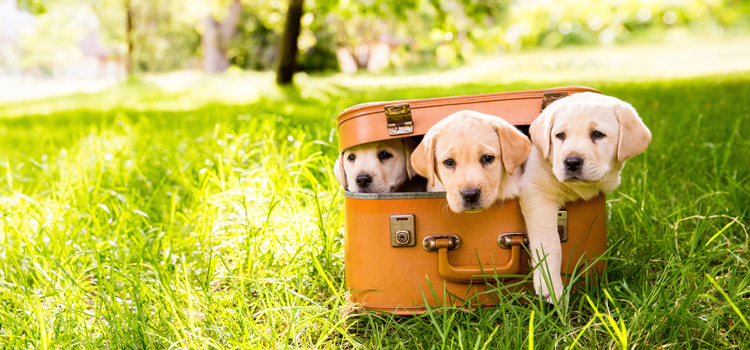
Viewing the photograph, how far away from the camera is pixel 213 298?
85.6 inches

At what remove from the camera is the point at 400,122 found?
2.10 meters

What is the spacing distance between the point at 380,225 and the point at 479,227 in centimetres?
38

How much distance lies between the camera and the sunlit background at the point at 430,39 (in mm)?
10492

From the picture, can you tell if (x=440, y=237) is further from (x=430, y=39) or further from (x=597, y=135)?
(x=430, y=39)

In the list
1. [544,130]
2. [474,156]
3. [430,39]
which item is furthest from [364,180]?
[430,39]

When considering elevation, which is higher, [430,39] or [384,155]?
[430,39]

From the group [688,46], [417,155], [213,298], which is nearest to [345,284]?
[213,298]

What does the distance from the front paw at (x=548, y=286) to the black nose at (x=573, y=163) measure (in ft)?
1.27

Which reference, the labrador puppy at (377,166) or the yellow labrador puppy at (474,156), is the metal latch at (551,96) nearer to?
the yellow labrador puppy at (474,156)

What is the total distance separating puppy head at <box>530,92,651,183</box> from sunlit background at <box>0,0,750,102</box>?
26.3ft

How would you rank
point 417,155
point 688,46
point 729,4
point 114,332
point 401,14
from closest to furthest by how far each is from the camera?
point 114,332 < point 417,155 < point 401,14 < point 729,4 < point 688,46

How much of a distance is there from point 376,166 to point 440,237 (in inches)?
19.1

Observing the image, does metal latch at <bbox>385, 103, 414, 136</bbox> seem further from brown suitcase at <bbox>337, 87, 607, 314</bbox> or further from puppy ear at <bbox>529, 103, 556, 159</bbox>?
puppy ear at <bbox>529, 103, 556, 159</bbox>

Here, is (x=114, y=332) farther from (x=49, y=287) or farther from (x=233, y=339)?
(x=49, y=287)
